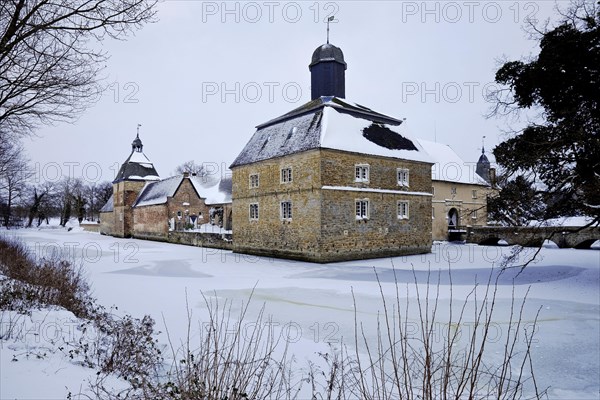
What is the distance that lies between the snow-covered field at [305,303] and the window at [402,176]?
6.63m

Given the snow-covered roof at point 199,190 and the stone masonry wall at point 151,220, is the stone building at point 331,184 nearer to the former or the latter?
the snow-covered roof at point 199,190

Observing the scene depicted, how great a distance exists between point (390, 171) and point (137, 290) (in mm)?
17628

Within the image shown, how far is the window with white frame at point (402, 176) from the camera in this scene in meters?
26.4

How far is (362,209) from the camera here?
24.5 m

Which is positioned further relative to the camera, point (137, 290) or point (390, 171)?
point (390, 171)

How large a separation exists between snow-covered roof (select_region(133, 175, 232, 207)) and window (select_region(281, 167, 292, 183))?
18076mm

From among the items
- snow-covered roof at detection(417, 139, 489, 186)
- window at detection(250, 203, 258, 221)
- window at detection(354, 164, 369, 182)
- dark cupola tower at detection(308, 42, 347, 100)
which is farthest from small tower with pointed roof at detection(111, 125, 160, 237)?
window at detection(354, 164, 369, 182)

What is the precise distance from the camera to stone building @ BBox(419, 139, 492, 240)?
3881 centimetres

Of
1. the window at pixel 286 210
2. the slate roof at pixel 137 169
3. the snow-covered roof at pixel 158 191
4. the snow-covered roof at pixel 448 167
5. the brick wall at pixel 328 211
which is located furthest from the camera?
the slate roof at pixel 137 169

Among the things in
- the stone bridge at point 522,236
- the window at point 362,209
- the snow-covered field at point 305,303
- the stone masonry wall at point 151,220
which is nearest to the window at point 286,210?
the snow-covered field at point 305,303

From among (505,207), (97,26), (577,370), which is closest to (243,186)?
(505,207)

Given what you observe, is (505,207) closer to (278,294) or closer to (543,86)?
(543,86)

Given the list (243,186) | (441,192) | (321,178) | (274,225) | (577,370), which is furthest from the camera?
(441,192)

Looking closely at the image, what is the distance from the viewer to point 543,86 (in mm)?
14195
